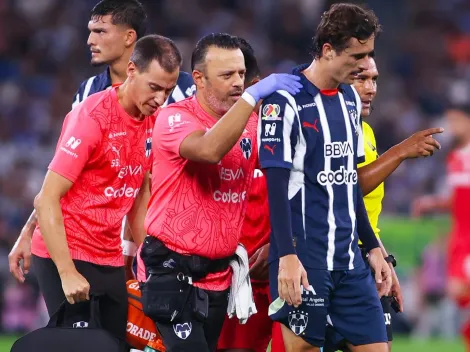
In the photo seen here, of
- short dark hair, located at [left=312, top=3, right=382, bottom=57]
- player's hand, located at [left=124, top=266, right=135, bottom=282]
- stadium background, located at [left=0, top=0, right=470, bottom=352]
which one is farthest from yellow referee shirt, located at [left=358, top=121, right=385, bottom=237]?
stadium background, located at [left=0, top=0, right=470, bottom=352]

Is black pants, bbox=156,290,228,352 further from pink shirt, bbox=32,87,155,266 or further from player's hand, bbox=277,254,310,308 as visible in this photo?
pink shirt, bbox=32,87,155,266

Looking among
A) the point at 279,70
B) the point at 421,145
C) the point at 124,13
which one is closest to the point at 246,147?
the point at 421,145

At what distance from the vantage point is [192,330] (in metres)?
5.46

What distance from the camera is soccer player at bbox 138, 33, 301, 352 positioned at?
5.45m

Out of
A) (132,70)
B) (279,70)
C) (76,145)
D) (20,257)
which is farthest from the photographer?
(279,70)

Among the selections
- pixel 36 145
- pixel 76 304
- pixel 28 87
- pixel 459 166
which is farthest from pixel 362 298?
pixel 28 87

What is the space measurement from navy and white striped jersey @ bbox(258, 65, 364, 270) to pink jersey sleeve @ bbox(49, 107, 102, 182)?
3.16 ft

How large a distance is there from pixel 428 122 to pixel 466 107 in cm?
768

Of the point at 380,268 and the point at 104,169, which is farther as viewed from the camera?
the point at 104,169

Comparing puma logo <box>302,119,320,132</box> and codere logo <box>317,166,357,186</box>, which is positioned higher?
puma logo <box>302,119,320,132</box>

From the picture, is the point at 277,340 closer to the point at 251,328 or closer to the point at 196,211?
the point at 251,328

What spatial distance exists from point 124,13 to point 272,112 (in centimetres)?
204

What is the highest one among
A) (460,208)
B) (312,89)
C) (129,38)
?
(129,38)

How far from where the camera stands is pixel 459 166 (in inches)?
325
